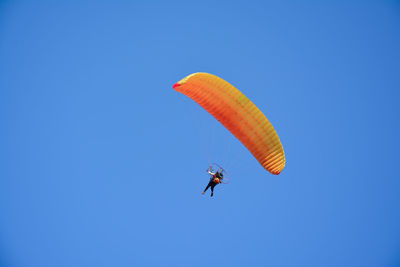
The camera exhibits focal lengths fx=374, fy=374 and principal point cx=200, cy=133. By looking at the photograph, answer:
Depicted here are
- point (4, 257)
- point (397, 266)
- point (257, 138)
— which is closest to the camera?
point (257, 138)

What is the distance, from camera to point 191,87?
1544cm

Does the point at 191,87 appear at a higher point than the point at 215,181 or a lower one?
higher

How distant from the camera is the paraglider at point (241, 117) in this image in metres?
15.8

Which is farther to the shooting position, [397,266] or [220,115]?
[397,266]

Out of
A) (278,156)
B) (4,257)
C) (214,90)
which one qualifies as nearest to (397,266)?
(278,156)

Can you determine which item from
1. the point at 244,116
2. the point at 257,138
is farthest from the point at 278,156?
the point at 244,116

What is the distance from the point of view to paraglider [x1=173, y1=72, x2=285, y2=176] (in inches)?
623

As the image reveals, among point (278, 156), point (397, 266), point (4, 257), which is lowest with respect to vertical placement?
point (4, 257)

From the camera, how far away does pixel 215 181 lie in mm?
17312

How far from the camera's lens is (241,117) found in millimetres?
16359

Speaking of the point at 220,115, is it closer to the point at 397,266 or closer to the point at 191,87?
the point at 191,87

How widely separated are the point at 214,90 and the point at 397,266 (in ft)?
151

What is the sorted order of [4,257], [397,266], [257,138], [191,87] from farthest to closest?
[397,266]
[4,257]
[257,138]
[191,87]

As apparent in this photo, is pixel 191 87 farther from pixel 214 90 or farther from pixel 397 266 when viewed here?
pixel 397 266
